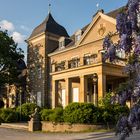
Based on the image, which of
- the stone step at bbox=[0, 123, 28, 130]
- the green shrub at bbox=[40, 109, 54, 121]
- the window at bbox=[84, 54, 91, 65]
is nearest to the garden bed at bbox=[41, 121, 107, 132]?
the green shrub at bbox=[40, 109, 54, 121]

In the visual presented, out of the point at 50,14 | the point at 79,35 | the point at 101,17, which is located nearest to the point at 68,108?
the point at 101,17

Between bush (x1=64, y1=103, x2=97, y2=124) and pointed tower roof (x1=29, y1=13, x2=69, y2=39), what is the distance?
22.4 metres

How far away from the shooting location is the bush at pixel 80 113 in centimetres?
2322

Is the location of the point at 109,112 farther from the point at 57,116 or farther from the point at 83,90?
the point at 83,90

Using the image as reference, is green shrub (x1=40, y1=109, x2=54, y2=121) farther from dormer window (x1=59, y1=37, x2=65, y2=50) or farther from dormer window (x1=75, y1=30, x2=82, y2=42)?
dormer window (x1=59, y1=37, x2=65, y2=50)

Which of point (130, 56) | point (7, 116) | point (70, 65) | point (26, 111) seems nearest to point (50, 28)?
point (70, 65)

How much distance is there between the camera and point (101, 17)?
1406 inches

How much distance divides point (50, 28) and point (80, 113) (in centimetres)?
2459

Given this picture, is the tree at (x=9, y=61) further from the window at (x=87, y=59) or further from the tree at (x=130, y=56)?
the tree at (x=130, y=56)

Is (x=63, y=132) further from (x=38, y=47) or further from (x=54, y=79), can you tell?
(x=38, y=47)

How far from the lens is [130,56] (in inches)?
286

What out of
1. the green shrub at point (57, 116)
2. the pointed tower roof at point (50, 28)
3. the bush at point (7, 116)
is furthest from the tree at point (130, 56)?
the pointed tower roof at point (50, 28)

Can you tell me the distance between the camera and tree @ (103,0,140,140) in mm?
6699

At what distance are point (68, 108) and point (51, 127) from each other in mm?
1924
